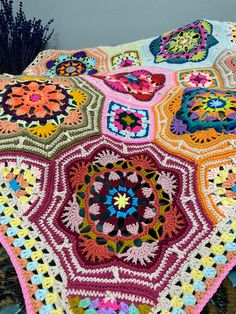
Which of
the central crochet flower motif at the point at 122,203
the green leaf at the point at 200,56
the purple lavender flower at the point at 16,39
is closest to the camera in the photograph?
the central crochet flower motif at the point at 122,203

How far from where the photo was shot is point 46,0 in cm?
212

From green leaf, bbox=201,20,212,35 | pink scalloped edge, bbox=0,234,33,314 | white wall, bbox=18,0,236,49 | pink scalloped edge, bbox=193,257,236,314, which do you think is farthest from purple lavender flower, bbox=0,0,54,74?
pink scalloped edge, bbox=193,257,236,314

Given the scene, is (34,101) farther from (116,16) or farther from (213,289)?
(116,16)

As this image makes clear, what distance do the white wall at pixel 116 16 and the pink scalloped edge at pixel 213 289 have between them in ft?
4.58

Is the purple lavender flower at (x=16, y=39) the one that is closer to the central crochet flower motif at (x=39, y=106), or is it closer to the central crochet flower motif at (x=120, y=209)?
the central crochet flower motif at (x=39, y=106)

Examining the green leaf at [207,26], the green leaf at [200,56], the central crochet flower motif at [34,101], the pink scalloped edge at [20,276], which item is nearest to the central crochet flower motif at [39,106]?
the central crochet flower motif at [34,101]

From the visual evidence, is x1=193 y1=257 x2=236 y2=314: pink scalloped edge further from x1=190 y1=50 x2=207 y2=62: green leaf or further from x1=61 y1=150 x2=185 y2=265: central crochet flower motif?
x1=190 y1=50 x2=207 y2=62: green leaf

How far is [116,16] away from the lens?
1.99 m

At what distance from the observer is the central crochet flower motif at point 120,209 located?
71cm

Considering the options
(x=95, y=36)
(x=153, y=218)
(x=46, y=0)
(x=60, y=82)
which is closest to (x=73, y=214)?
(x=153, y=218)

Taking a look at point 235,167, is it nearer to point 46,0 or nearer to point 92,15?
point 92,15

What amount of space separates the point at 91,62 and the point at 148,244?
103 cm

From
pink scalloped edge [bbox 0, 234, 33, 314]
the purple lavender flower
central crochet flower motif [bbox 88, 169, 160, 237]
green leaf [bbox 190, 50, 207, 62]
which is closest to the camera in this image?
pink scalloped edge [bbox 0, 234, 33, 314]

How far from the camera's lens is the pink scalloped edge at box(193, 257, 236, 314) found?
635 mm
